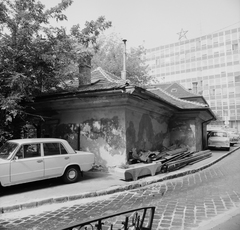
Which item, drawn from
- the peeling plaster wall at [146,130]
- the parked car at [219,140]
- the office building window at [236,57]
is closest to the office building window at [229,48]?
the office building window at [236,57]

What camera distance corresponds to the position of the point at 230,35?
54.4m

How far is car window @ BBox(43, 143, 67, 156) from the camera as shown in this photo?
23.3ft

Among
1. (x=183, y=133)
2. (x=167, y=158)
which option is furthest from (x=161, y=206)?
(x=183, y=133)

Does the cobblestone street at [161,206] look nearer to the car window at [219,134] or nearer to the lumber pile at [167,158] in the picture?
the lumber pile at [167,158]

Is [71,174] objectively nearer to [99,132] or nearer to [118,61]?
[99,132]

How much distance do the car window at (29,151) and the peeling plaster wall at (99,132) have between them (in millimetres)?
3443

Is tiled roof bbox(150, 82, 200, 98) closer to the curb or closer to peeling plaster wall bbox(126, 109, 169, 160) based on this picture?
peeling plaster wall bbox(126, 109, 169, 160)

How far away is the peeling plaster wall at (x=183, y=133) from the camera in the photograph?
15.1 metres

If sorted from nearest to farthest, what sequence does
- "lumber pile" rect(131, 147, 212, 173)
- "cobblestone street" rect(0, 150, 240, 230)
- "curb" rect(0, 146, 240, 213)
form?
"cobblestone street" rect(0, 150, 240, 230) → "curb" rect(0, 146, 240, 213) → "lumber pile" rect(131, 147, 212, 173)

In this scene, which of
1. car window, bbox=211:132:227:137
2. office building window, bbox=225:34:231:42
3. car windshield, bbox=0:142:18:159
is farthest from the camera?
office building window, bbox=225:34:231:42

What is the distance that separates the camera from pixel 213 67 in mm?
55875

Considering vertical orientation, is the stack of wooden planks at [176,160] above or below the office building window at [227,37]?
below

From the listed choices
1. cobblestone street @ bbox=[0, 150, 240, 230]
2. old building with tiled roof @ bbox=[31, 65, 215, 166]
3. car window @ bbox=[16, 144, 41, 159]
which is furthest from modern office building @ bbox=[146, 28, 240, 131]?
car window @ bbox=[16, 144, 41, 159]

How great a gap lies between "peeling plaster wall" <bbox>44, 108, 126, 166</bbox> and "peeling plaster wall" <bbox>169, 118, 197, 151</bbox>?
6756mm
